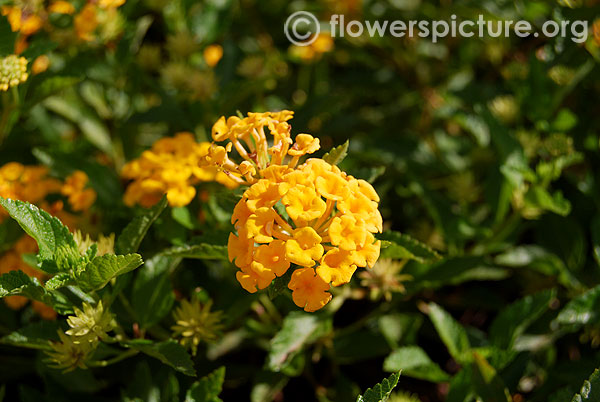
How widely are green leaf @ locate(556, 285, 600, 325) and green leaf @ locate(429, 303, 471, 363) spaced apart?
24 centimetres

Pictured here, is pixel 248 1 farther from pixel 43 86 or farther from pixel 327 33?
pixel 43 86

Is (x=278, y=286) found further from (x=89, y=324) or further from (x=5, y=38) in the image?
(x=5, y=38)

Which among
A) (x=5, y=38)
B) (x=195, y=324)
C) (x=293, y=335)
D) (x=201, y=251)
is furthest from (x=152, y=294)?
(x=5, y=38)

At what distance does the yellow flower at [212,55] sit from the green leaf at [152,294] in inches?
35.6

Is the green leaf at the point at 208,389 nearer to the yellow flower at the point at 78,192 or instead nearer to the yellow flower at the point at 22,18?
the yellow flower at the point at 78,192

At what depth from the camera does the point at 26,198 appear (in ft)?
4.65

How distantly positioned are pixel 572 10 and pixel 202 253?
4.06ft

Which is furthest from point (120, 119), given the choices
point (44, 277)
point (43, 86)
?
point (44, 277)

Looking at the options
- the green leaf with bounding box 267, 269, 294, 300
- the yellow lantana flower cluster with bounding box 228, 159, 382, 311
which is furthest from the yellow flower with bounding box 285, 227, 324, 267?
the green leaf with bounding box 267, 269, 294, 300

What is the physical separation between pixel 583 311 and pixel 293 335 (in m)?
0.71

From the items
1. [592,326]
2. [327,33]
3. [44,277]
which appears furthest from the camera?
[327,33]

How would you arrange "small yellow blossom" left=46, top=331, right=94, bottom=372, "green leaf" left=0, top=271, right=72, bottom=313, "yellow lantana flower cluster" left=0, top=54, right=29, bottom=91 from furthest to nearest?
"yellow lantana flower cluster" left=0, top=54, right=29, bottom=91
"small yellow blossom" left=46, top=331, right=94, bottom=372
"green leaf" left=0, top=271, right=72, bottom=313

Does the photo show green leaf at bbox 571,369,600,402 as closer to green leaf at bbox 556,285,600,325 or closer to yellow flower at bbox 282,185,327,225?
green leaf at bbox 556,285,600,325

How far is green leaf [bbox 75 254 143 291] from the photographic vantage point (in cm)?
95
